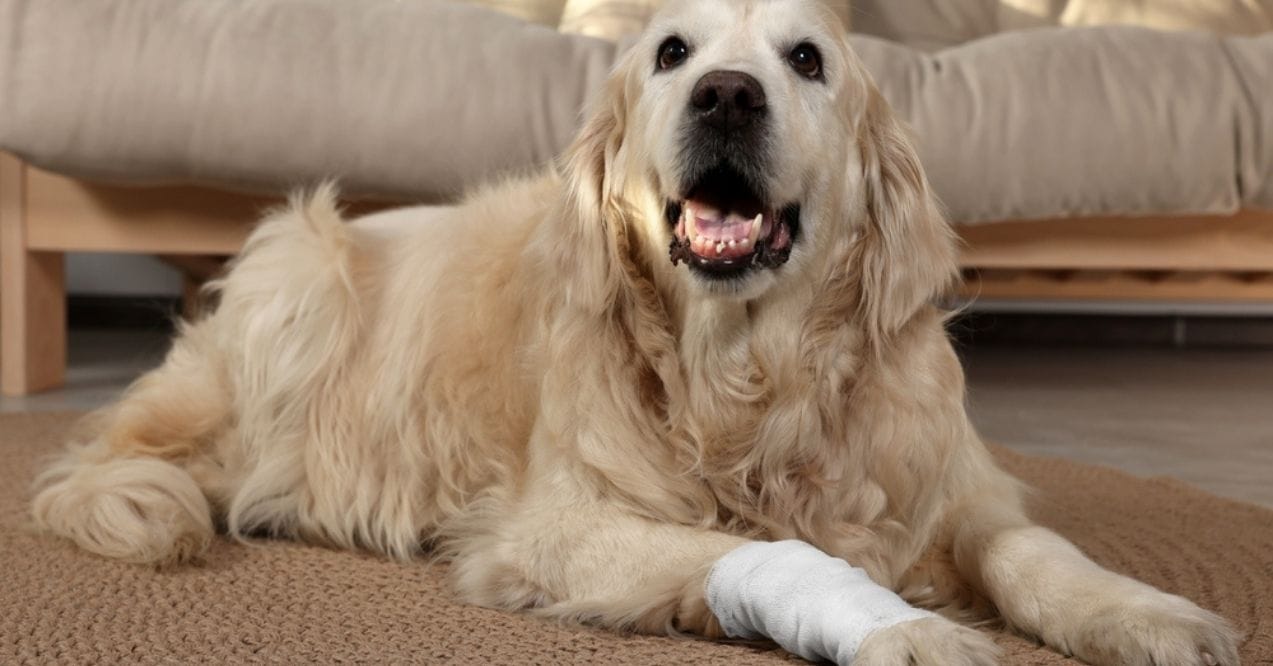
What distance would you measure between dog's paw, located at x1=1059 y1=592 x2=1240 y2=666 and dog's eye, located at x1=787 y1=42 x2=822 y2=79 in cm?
68

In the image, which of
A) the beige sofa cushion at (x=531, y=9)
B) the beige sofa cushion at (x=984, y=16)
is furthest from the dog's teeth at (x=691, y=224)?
the beige sofa cushion at (x=984, y=16)

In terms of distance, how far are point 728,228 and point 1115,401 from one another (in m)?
2.26

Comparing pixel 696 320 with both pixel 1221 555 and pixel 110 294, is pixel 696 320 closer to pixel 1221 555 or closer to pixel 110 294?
pixel 1221 555

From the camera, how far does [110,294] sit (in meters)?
4.72

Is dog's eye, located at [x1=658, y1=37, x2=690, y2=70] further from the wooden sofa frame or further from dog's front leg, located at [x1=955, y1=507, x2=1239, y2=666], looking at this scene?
the wooden sofa frame

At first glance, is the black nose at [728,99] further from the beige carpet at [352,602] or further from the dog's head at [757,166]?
the beige carpet at [352,602]

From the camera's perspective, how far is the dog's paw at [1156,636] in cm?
116

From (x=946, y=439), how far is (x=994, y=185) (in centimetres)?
148

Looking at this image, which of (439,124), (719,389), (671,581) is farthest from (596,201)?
(439,124)

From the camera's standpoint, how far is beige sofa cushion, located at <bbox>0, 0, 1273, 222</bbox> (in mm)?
2734

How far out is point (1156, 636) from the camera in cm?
118

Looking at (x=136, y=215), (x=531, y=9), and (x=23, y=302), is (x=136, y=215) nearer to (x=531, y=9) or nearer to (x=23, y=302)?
(x=23, y=302)

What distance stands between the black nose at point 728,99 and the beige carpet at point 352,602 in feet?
1.80

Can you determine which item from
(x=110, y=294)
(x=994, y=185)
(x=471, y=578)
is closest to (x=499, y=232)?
(x=471, y=578)
